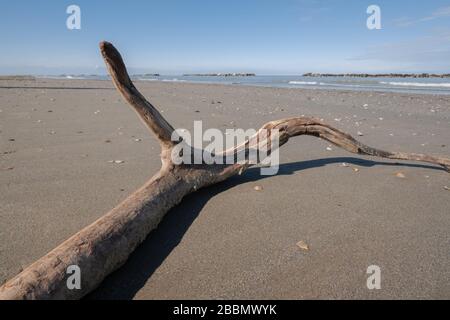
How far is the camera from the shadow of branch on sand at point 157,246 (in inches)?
63.7

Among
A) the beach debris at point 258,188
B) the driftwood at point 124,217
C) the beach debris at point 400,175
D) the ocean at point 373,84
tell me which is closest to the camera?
the driftwood at point 124,217

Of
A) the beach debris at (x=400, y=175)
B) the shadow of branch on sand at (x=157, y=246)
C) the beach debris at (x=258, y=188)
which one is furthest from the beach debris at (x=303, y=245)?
the beach debris at (x=400, y=175)

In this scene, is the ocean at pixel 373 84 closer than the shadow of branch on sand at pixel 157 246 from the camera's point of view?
No

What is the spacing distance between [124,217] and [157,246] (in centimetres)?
30

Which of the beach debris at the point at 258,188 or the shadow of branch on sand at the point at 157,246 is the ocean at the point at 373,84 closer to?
the beach debris at the point at 258,188

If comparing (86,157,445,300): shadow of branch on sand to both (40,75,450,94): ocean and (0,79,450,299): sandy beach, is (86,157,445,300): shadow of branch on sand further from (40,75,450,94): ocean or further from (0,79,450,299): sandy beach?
(40,75,450,94): ocean

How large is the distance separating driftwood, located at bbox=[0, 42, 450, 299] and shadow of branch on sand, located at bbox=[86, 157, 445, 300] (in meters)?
0.06

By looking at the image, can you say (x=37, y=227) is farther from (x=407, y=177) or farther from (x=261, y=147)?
(x=407, y=177)

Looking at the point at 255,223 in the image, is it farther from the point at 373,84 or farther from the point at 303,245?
the point at 373,84

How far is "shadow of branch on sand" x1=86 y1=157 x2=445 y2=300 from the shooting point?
1.62 meters

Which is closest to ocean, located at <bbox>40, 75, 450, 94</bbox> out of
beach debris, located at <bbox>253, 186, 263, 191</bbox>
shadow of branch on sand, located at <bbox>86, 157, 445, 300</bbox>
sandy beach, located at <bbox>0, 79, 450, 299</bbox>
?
sandy beach, located at <bbox>0, 79, 450, 299</bbox>

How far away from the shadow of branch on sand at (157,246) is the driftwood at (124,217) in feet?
0.21
